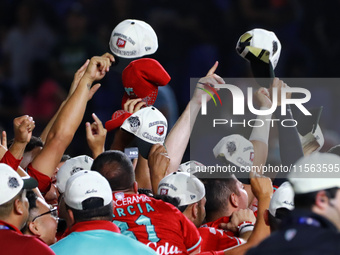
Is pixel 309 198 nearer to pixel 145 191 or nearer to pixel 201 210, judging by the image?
pixel 201 210

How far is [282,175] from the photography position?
575 cm

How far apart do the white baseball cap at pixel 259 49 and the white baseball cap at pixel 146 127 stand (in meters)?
0.74

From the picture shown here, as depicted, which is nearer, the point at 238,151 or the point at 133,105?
the point at 238,151

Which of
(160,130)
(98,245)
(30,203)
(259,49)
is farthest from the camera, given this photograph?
(160,130)

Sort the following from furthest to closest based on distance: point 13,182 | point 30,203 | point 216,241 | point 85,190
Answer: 1. point 216,241
2. point 30,203
3. point 85,190
4. point 13,182

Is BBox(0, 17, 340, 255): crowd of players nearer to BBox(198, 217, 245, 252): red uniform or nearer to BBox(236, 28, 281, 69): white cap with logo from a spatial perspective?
BBox(198, 217, 245, 252): red uniform

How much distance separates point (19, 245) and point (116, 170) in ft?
3.66

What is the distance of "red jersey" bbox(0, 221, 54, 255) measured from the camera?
3.82m

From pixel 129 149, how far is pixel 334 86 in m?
3.70

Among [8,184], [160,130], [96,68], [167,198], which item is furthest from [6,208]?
[160,130]

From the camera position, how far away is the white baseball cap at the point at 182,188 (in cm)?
507

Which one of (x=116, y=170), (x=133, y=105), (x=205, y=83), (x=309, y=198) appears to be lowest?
(x=116, y=170)

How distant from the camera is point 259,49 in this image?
5.27 meters

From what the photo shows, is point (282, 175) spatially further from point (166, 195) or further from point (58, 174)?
point (58, 174)
